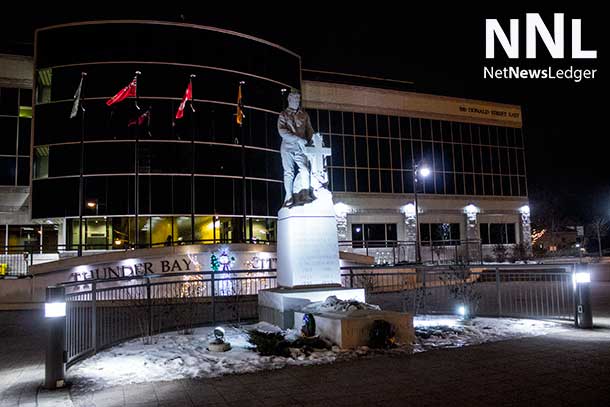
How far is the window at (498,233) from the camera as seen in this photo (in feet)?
170

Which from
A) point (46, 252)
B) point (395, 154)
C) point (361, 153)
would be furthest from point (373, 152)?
Result: point (46, 252)

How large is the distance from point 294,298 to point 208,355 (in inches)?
105

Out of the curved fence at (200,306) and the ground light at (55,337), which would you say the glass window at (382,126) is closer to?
the curved fence at (200,306)

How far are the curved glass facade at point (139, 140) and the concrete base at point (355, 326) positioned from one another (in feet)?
90.0

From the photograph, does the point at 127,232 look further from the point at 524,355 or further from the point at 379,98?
the point at 524,355

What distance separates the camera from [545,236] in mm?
84250

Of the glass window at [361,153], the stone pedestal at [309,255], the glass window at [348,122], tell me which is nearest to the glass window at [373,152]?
the glass window at [361,153]

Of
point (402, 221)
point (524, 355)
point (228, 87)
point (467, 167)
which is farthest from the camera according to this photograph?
point (467, 167)

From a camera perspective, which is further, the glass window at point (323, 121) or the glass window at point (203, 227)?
the glass window at point (323, 121)

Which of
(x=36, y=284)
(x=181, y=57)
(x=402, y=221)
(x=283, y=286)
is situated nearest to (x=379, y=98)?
(x=402, y=221)

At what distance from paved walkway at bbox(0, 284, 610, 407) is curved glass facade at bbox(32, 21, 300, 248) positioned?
2888cm

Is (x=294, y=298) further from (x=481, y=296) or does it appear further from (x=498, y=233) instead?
(x=498, y=233)

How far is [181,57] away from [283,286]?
98.9 feet

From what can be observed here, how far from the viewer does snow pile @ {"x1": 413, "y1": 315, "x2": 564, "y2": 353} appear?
1007 cm
